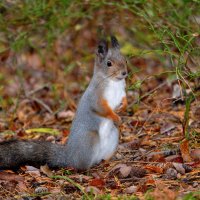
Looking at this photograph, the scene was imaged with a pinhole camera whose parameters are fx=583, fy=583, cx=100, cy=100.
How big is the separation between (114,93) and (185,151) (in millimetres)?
781

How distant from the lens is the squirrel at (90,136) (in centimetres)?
467

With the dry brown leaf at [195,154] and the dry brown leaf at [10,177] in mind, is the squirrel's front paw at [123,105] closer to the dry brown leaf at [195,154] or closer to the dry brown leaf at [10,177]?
the dry brown leaf at [195,154]

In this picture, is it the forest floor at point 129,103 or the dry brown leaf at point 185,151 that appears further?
Result: the dry brown leaf at point 185,151

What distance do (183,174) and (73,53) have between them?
5.13m

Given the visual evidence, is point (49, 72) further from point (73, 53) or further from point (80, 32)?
point (80, 32)

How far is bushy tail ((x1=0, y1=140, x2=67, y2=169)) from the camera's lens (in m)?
4.61

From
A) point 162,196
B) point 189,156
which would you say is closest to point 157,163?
point 189,156

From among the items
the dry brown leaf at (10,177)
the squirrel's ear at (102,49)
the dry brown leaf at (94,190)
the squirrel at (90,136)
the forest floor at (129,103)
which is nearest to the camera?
the dry brown leaf at (94,190)

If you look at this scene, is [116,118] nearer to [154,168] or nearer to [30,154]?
[154,168]

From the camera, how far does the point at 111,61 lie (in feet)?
16.3

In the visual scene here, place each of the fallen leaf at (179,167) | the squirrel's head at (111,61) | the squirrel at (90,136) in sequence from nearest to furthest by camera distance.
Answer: the fallen leaf at (179,167) → the squirrel at (90,136) → the squirrel's head at (111,61)

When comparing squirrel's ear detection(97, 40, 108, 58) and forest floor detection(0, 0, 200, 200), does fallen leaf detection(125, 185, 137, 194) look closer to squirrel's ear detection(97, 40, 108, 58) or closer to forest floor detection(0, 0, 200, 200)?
forest floor detection(0, 0, 200, 200)

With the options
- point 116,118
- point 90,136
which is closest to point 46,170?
point 90,136

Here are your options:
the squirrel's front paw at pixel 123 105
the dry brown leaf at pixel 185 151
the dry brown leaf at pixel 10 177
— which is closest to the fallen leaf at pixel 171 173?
the dry brown leaf at pixel 185 151
